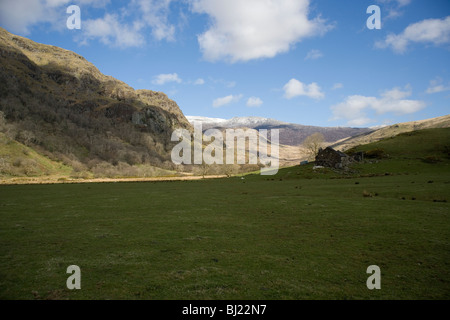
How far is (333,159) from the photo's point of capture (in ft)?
226

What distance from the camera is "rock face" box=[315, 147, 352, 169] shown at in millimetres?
67131

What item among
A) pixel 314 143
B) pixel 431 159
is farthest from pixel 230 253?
pixel 314 143

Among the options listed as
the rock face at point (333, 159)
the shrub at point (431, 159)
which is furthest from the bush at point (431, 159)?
the rock face at point (333, 159)

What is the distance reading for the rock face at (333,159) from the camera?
6713 cm

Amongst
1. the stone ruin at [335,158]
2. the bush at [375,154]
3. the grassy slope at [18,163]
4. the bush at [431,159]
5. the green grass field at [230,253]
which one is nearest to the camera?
the green grass field at [230,253]

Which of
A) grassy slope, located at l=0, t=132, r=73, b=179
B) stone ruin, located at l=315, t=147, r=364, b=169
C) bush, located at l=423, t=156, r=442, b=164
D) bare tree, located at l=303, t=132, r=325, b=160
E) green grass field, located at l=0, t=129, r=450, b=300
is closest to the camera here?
green grass field, located at l=0, t=129, r=450, b=300

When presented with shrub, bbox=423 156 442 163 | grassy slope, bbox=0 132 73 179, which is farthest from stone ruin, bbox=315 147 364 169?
grassy slope, bbox=0 132 73 179

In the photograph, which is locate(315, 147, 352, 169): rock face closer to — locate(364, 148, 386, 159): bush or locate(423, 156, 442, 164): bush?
locate(364, 148, 386, 159): bush

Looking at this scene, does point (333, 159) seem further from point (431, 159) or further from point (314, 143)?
point (314, 143)

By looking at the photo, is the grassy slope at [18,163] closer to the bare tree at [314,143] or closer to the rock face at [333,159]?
the rock face at [333,159]

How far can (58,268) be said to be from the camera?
330 inches

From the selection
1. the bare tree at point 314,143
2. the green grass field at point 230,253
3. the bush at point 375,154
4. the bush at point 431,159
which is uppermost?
the bare tree at point 314,143
